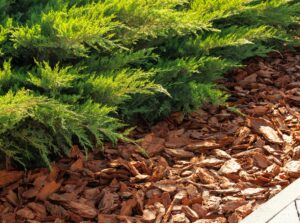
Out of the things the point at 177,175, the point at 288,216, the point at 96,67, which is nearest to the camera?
the point at 288,216

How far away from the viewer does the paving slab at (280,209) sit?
3166 millimetres

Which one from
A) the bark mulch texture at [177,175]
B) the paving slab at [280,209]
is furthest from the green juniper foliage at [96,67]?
the paving slab at [280,209]

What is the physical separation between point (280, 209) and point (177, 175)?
0.72 meters

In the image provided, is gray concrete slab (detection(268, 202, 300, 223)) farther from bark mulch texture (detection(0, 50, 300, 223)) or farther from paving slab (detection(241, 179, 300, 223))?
bark mulch texture (detection(0, 50, 300, 223))

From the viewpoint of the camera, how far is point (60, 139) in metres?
3.63

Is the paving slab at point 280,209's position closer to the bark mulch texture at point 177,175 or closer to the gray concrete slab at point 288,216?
the gray concrete slab at point 288,216

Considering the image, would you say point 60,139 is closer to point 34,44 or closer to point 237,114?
point 34,44

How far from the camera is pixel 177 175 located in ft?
12.1

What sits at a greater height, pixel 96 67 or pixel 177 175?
pixel 96 67

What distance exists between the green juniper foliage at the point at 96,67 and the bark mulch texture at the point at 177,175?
0.16m

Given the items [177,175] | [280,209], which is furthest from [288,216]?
[177,175]

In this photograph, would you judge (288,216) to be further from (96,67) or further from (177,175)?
(96,67)

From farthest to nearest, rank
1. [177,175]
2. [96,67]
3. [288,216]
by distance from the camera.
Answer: [96,67], [177,175], [288,216]

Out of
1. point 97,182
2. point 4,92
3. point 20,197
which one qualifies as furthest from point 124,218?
point 4,92
